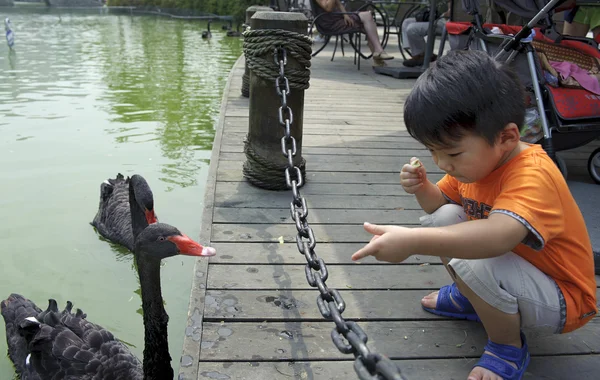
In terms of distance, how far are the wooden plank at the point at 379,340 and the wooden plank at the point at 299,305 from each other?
0.05 m

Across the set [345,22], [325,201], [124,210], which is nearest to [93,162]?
[124,210]

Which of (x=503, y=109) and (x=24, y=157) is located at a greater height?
(x=503, y=109)

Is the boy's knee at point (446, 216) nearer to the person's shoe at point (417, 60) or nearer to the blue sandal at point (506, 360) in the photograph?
the blue sandal at point (506, 360)

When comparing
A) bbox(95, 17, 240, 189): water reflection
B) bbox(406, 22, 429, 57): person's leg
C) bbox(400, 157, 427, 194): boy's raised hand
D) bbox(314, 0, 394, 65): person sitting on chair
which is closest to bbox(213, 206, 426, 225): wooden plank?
bbox(400, 157, 427, 194): boy's raised hand

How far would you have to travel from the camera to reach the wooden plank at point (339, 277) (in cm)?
263

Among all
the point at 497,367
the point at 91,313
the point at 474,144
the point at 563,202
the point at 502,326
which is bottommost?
the point at 91,313

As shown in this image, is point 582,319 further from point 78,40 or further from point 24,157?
point 78,40

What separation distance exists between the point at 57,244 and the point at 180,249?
2395 millimetres

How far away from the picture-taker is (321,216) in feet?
11.3

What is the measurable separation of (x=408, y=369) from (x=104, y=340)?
1.50 meters

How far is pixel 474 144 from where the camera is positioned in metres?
1.79

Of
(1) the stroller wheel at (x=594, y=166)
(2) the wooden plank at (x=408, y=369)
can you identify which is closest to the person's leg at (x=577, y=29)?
(1) the stroller wheel at (x=594, y=166)

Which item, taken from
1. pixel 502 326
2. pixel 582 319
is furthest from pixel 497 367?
pixel 582 319

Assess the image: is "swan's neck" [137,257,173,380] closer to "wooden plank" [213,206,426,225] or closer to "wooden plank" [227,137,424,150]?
"wooden plank" [213,206,426,225]
